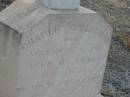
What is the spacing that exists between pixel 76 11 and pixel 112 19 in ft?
14.7

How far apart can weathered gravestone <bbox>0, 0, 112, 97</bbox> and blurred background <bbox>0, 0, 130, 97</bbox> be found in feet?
4.32

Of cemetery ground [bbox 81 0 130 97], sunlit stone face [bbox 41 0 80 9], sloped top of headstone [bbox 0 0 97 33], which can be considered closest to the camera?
sloped top of headstone [bbox 0 0 97 33]

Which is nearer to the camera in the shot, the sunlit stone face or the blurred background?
the sunlit stone face

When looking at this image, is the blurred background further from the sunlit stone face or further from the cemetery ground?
the sunlit stone face

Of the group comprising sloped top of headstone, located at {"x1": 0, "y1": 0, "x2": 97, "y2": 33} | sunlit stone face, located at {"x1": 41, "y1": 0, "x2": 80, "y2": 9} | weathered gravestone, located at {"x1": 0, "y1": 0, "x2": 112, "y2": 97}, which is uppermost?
sunlit stone face, located at {"x1": 41, "y1": 0, "x2": 80, "y2": 9}

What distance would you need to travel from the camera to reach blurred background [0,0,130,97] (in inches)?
256

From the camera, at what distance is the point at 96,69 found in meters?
5.20

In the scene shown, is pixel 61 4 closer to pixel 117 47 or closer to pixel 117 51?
pixel 117 51

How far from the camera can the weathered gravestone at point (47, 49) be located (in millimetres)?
4511

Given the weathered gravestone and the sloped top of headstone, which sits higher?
the sloped top of headstone

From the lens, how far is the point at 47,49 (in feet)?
15.3

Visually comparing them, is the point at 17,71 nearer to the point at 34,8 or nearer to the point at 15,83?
the point at 15,83

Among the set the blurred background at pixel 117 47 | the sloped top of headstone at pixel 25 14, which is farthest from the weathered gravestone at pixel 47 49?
the blurred background at pixel 117 47

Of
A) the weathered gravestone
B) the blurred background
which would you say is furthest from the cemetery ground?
the weathered gravestone
